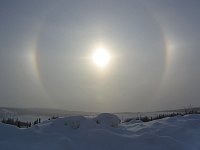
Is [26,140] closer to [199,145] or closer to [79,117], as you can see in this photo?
[79,117]

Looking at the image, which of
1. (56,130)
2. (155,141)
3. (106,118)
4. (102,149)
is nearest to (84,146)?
(102,149)

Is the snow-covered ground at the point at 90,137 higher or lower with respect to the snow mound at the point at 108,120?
lower

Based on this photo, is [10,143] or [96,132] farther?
[96,132]

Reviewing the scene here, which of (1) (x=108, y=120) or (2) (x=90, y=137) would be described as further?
(1) (x=108, y=120)

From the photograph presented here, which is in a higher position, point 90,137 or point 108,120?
point 108,120
